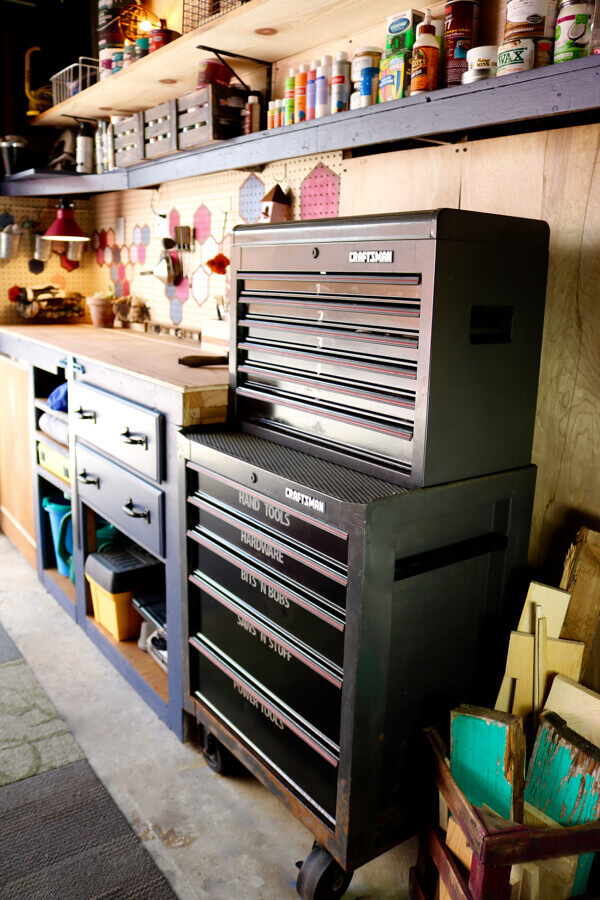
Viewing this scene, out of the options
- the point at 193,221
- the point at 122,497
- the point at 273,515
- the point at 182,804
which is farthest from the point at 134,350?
the point at 182,804

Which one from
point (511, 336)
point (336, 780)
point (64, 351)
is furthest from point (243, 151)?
point (336, 780)

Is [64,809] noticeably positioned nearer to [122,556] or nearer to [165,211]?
[122,556]

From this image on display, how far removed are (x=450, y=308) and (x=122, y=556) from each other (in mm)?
1950

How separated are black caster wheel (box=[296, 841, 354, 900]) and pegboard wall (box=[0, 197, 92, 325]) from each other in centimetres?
383

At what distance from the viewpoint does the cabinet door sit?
3.63 metres

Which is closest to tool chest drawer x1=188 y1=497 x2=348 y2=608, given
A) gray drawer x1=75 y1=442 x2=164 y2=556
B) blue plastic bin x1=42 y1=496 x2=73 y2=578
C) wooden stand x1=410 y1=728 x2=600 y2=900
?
gray drawer x1=75 y1=442 x2=164 y2=556

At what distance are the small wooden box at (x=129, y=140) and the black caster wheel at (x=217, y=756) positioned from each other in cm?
251

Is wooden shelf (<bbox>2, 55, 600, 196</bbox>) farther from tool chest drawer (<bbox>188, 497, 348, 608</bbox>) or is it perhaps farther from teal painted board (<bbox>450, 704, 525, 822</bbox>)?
teal painted board (<bbox>450, 704, 525, 822</bbox>)

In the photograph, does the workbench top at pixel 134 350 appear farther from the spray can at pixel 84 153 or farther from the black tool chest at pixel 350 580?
the spray can at pixel 84 153

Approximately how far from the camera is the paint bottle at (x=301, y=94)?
8.02 ft

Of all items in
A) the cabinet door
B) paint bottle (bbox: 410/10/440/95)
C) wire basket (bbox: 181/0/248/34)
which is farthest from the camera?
the cabinet door

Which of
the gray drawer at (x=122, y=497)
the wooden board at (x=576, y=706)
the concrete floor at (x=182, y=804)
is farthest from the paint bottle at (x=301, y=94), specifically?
the concrete floor at (x=182, y=804)

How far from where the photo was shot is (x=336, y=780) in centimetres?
162

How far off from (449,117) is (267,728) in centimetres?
168
